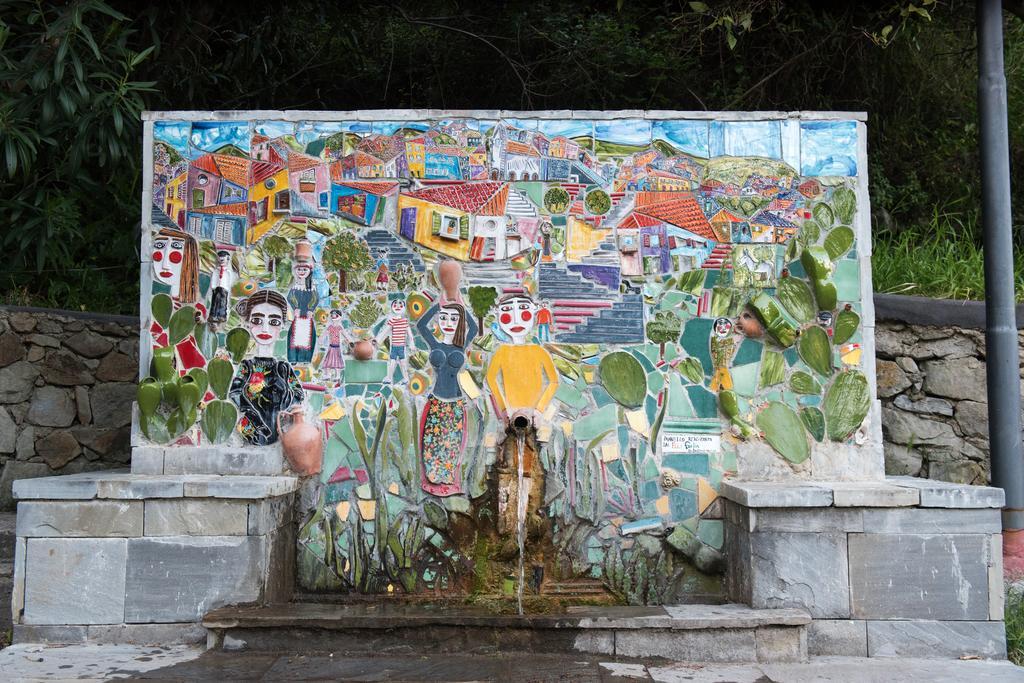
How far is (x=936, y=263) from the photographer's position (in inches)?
284

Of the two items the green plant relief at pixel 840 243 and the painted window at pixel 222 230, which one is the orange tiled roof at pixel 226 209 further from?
the green plant relief at pixel 840 243

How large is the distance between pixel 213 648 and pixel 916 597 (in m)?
3.60

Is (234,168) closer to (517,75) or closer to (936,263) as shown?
(517,75)

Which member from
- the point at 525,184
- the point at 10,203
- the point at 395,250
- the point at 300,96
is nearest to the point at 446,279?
the point at 395,250

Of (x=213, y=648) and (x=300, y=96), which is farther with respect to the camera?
(x=300, y=96)

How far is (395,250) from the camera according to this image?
18.1 ft

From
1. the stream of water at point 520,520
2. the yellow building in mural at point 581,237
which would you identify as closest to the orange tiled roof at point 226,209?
the yellow building in mural at point 581,237

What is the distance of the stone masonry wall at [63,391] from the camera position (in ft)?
22.8

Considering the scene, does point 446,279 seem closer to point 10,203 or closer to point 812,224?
point 812,224

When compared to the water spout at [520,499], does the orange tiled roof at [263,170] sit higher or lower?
higher

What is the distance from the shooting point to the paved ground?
4172 millimetres

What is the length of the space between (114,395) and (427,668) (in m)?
4.32

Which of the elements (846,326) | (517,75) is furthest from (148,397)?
(517,75)

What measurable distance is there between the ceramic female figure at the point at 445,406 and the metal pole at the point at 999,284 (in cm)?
323
